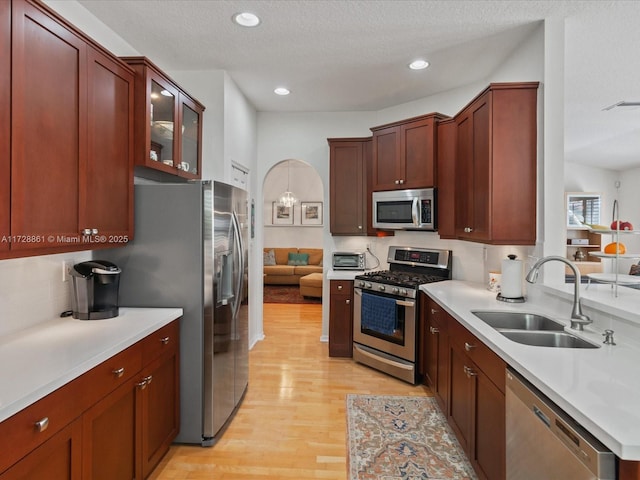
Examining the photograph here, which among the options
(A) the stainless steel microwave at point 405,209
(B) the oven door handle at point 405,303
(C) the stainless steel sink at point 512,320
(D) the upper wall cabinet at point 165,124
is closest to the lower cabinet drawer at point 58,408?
(D) the upper wall cabinet at point 165,124

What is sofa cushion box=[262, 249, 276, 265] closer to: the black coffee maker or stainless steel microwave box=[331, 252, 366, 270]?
stainless steel microwave box=[331, 252, 366, 270]

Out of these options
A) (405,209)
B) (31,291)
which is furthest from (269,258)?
(31,291)

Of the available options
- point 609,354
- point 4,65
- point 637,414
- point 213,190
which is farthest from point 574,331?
point 4,65

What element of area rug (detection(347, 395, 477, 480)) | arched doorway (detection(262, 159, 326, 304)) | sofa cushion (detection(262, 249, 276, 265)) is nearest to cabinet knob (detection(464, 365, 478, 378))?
area rug (detection(347, 395, 477, 480))

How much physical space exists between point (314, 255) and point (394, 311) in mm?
5306

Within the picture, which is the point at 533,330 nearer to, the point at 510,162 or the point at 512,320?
the point at 512,320

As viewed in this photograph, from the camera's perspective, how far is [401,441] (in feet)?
8.25

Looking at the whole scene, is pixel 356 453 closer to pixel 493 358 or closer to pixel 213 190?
pixel 493 358

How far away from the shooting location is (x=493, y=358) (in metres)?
1.77

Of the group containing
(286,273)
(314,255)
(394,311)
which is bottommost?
(286,273)

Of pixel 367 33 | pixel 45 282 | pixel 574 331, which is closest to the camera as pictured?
pixel 574 331

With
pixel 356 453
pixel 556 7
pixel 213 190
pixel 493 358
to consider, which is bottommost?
pixel 356 453

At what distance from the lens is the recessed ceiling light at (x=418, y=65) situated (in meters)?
3.23

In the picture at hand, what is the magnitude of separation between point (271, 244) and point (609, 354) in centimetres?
780
